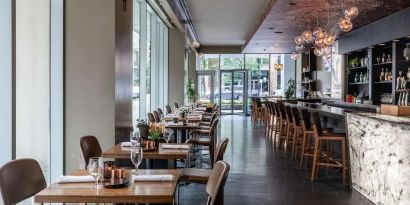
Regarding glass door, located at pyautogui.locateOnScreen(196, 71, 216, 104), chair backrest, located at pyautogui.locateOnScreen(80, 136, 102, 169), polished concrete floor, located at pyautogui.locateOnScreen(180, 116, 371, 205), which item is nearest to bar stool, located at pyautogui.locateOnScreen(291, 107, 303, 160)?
polished concrete floor, located at pyautogui.locateOnScreen(180, 116, 371, 205)

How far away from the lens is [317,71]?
17391 millimetres

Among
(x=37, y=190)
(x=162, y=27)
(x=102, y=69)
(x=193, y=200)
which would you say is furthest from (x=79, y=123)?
(x=162, y=27)

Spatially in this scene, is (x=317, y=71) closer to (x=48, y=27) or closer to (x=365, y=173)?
(x=365, y=173)

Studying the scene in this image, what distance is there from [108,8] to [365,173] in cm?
373

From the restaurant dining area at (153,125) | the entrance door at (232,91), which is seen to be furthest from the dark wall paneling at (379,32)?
the entrance door at (232,91)

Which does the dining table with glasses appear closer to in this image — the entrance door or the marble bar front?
the marble bar front

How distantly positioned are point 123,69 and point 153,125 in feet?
4.17

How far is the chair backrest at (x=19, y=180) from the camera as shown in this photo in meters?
2.54

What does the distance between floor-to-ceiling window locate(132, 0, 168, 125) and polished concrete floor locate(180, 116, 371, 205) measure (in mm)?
2611

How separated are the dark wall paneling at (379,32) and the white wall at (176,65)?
510cm

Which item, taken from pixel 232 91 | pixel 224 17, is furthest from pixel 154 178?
pixel 232 91

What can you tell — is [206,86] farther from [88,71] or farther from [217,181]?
[217,181]

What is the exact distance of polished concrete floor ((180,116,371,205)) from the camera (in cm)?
526

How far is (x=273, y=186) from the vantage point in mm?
5984
